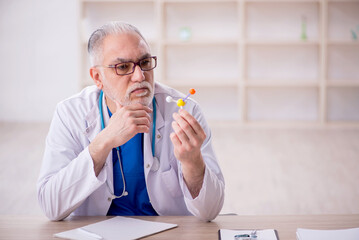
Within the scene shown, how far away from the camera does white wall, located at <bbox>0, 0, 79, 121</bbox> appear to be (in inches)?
264

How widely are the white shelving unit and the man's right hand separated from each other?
4810 mm

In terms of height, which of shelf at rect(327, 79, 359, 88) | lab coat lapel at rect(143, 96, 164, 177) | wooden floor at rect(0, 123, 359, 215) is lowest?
wooden floor at rect(0, 123, 359, 215)

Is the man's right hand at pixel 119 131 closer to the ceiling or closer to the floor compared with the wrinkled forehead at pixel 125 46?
closer to the floor

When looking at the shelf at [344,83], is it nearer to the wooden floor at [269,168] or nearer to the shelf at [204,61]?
the wooden floor at [269,168]

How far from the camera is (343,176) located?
167 inches

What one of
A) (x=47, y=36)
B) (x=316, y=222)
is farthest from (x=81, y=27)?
(x=316, y=222)

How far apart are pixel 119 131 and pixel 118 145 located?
48mm

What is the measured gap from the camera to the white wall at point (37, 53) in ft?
22.0

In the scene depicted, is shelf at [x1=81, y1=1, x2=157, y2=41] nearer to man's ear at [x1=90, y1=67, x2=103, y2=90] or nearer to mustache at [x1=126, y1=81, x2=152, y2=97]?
man's ear at [x1=90, y1=67, x2=103, y2=90]

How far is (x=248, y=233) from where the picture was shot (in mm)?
1430

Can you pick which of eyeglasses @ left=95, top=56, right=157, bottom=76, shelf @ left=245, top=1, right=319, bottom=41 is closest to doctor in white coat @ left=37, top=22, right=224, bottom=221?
eyeglasses @ left=95, top=56, right=157, bottom=76

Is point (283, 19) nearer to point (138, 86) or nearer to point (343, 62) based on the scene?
point (343, 62)

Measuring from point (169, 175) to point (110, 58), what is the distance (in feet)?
1.48

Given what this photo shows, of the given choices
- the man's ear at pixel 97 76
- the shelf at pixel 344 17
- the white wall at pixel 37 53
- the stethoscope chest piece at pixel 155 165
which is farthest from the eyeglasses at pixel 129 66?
the shelf at pixel 344 17
